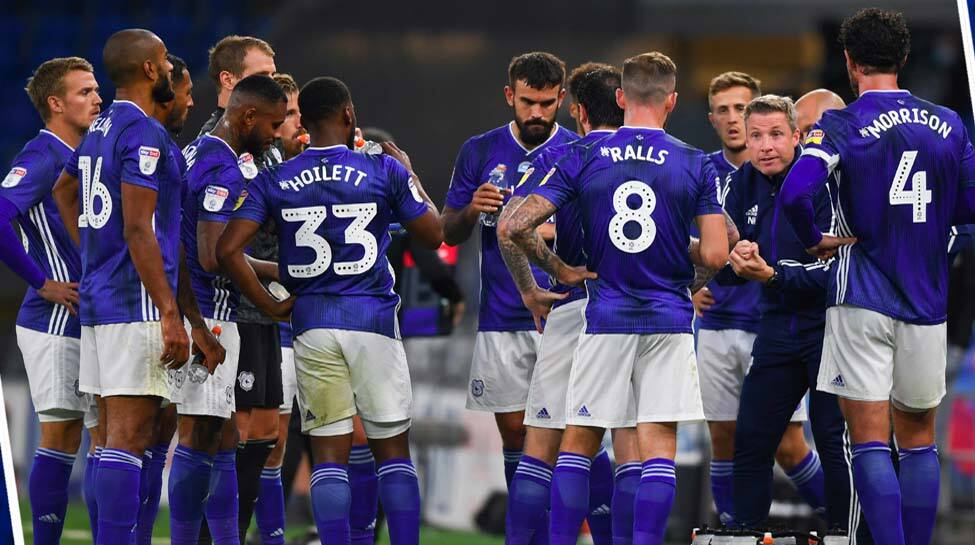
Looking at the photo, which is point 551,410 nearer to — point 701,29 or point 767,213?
point 767,213

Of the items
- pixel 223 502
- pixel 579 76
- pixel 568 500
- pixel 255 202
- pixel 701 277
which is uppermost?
pixel 579 76

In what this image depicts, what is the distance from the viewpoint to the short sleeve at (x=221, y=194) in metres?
6.72

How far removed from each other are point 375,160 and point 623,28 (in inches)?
465

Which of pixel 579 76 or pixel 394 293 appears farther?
pixel 579 76

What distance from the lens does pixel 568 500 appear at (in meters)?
6.43

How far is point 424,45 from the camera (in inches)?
697

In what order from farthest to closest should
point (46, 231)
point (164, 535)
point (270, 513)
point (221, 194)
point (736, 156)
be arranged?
point (164, 535) < point (736, 156) < point (270, 513) < point (46, 231) < point (221, 194)

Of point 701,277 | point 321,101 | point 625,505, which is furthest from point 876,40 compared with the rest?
point 321,101

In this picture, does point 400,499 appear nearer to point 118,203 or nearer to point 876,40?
point 118,203

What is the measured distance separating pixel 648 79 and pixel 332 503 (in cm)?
229

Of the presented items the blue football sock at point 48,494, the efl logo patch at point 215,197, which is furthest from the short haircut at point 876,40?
the blue football sock at point 48,494

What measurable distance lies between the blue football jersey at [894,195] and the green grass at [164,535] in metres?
4.37

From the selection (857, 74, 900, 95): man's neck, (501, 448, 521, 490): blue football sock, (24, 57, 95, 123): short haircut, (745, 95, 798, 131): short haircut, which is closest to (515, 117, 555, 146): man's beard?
(745, 95, 798, 131): short haircut

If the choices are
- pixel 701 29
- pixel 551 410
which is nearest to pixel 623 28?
pixel 701 29
